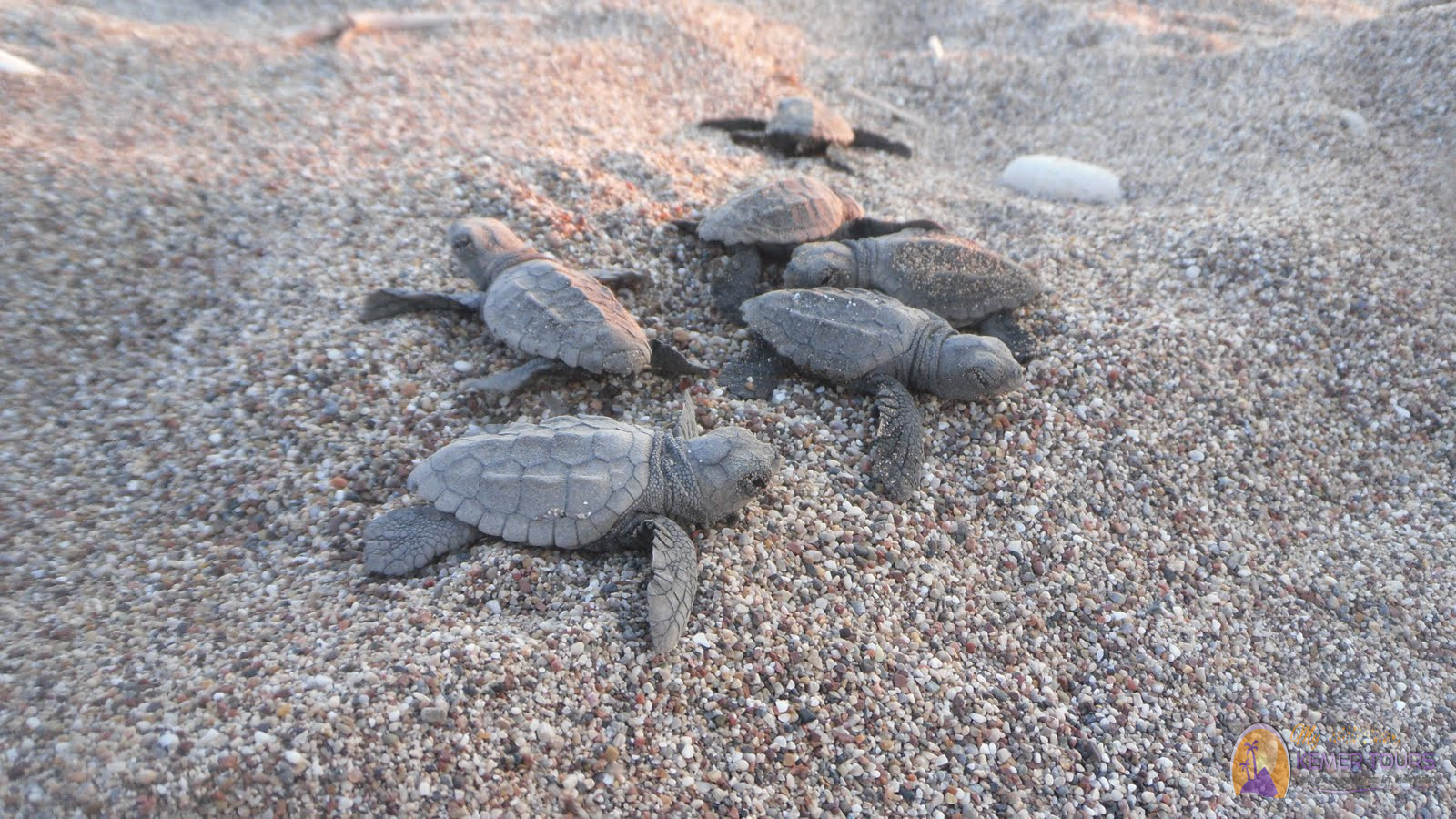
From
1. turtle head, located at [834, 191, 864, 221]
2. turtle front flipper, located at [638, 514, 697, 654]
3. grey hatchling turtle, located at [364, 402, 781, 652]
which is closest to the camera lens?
turtle front flipper, located at [638, 514, 697, 654]

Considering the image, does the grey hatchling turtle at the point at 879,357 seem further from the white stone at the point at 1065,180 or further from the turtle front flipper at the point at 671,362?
the white stone at the point at 1065,180

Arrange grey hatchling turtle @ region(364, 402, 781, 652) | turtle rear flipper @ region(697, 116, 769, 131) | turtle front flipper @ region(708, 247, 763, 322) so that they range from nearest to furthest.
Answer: grey hatchling turtle @ region(364, 402, 781, 652)
turtle front flipper @ region(708, 247, 763, 322)
turtle rear flipper @ region(697, 116, 769, 131)

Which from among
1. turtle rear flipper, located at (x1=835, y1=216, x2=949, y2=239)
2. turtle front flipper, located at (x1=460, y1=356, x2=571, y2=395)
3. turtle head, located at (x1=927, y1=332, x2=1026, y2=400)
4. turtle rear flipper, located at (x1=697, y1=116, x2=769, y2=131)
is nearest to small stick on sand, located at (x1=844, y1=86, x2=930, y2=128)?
turtle rear flipper, located at (x1=697, y1=116, x2=769, y2=131)

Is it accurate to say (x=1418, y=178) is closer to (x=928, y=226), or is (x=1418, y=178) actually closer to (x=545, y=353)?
(x=928, y=226)

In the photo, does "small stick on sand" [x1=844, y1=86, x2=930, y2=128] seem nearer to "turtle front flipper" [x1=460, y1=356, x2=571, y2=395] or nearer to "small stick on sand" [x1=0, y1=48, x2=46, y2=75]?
"turtle front flipper" [x1=460, y1=356, x2=571, y2=395]

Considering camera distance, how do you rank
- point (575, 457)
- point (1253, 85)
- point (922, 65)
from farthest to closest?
1. point (922, 65)
2. point (1253, 85)
3. point (575, 457)

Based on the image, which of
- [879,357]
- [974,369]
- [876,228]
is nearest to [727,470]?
[879,357]

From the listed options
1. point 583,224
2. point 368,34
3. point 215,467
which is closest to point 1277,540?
point 583,224
